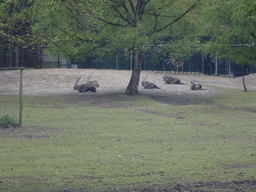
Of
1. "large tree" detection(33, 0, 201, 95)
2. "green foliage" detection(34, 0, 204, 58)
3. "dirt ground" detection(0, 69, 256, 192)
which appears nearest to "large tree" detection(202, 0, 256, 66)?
"green foliage" detection(34, 0, 204, 58)

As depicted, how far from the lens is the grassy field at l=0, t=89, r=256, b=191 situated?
7.57 m

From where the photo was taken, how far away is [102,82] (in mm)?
33750

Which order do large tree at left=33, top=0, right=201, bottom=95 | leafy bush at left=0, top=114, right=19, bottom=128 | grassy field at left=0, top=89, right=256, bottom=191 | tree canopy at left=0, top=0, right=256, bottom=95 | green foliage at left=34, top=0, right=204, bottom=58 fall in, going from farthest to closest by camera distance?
1. green foliage at left=34, top=0, right=204, bottom=58
2. large tree at left=33, top=0, right=201, bottom=95
3. tree canopy at left=0, top=0, right=256, bottom=95
4. leafy bush at left=0, top=114, right=19, bottom=128
5. grassy field at left=0, top=89, right=256, bottom=191

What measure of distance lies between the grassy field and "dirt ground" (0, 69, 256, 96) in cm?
968

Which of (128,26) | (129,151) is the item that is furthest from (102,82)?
(129,151)

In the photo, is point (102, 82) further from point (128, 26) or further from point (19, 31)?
point (19, 31)

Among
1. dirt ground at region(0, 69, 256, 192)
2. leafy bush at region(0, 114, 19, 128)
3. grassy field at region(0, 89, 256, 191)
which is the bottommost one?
grassy field at region(0, 89, 256, 191)

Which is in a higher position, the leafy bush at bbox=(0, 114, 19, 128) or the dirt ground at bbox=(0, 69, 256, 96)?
the dirt ground at bbox=(0, 69, 256, 96)

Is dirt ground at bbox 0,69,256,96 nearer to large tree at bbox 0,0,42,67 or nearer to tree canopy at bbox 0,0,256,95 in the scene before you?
large tree at bbox 0,0,42,67

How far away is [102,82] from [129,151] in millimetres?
23500

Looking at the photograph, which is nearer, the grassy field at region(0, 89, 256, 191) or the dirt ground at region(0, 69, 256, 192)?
the grassy field at region(0, 89, 256, 191)

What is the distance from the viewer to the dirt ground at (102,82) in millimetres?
29953

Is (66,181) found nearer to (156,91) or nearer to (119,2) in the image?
(119,2)

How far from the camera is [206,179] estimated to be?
7766mm
